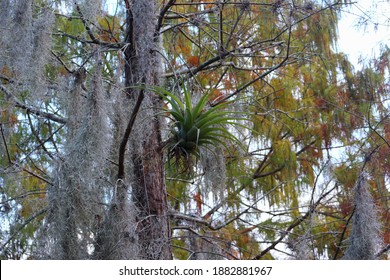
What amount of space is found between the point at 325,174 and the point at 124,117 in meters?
1.61

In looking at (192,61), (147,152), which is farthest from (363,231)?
(192,61)

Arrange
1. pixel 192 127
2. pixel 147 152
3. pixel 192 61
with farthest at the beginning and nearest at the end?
pixel 192 61 → pixel 147 152 → pixel 192 127

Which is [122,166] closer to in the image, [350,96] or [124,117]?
[124,117]

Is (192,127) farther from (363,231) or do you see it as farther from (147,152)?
(363,231)

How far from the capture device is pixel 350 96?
19.0ft

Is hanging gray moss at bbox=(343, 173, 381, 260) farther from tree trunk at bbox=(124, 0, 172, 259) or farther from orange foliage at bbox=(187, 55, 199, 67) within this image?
orange foliage at bbox=(187, 55, 199, 67)

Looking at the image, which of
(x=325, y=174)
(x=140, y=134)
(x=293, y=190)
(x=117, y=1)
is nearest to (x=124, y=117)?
(x=140, y=134)

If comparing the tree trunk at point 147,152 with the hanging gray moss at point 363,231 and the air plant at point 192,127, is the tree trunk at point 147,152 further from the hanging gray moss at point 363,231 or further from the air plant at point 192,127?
the hanging gray moss at point 363,231

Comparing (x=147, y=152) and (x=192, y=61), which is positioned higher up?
(x=192, y=61)

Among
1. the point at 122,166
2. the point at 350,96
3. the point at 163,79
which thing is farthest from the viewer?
the point at 350,96

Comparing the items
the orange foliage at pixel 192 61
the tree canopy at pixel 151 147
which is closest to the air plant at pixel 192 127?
the tree canopy at pixel 151 147

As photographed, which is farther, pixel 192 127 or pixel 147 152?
pixel 147 152

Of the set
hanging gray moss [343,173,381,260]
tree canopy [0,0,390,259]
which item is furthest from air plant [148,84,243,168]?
hanging gray moss [343,173,381,260]
